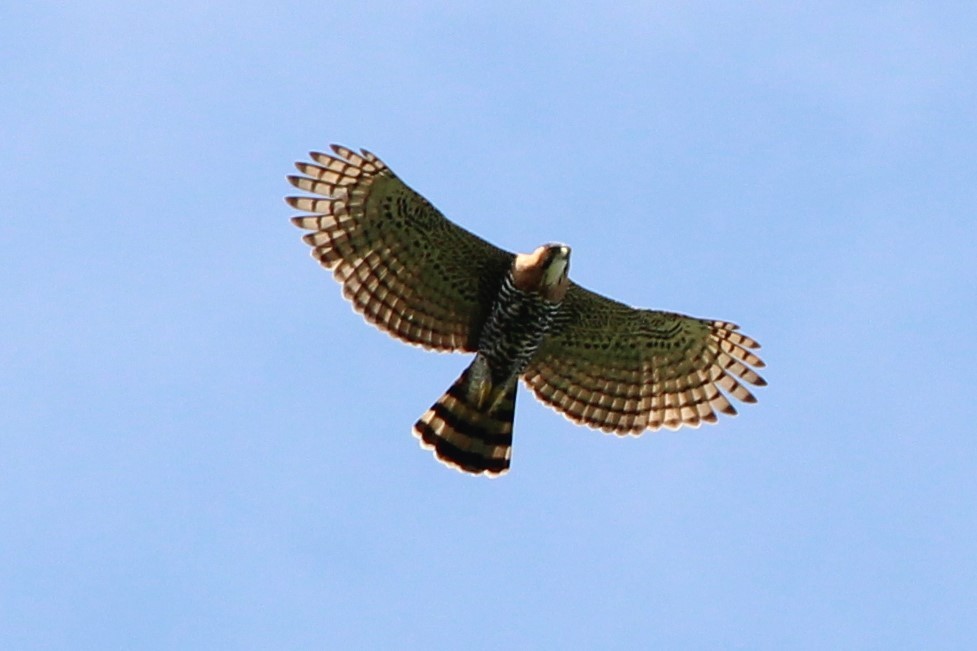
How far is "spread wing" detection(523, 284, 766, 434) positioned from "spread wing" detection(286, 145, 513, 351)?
0.92 m

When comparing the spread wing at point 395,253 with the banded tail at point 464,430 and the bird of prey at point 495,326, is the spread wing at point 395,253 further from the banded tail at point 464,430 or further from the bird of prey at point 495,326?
the banded tail at point 464,430

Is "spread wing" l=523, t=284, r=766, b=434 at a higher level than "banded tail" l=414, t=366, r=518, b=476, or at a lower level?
higher

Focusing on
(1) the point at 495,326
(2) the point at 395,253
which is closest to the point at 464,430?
(1) the point at 495,326

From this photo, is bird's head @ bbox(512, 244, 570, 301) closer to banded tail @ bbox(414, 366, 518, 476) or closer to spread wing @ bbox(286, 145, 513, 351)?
spread wing @ bbox(286, 145, 513, 351)

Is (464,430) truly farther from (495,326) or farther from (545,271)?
(545,271)

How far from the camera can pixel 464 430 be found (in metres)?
18.4

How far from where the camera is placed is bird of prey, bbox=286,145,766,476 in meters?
17.6

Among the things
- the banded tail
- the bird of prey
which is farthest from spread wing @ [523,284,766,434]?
the banded tail

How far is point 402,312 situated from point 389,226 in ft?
2.66

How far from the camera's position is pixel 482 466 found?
60.6 feet

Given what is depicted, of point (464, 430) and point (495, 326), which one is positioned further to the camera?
point (464, 430)

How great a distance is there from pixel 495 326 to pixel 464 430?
102 centimetres

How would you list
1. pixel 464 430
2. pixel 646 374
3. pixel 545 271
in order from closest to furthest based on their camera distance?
pixel 545 271 < pixel 464 430 < pixel 646 374

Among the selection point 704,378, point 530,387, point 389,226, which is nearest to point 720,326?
point 704,378
